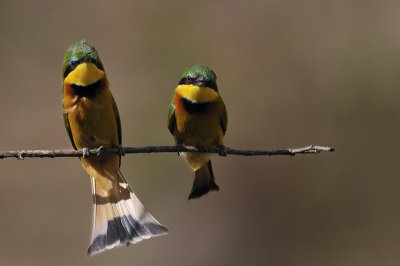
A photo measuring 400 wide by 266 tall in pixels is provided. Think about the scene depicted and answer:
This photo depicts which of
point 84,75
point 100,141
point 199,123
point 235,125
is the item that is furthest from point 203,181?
point 235,125

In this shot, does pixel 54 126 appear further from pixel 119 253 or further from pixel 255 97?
pixel 255 97

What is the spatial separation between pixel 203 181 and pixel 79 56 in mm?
1205

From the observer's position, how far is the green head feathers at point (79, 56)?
4113mm

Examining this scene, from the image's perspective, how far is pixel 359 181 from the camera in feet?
24.0

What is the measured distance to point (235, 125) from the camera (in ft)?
25.0

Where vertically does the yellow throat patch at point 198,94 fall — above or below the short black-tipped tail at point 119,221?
above

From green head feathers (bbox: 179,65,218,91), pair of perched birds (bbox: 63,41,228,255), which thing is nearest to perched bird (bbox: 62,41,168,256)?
pair of perched birds (bbox: 63,41,228,255)

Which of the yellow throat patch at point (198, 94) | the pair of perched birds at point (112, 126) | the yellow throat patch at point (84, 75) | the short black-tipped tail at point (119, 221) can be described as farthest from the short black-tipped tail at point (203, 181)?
the yellow throat patch at point (84, 75)

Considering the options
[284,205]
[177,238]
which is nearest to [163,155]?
[177,238]

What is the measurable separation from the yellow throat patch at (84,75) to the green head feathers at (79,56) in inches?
1.1

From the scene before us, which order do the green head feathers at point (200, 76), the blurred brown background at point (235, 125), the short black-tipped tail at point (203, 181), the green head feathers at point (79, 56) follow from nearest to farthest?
1. the green head feathers at point (79, 56)
2. the green head feathers at point (200, 76)
3. the short black-tipped tail at point (203, 181)
4. the blurred brown background at point (235, 125)

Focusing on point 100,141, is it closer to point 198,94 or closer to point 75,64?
point 75,64

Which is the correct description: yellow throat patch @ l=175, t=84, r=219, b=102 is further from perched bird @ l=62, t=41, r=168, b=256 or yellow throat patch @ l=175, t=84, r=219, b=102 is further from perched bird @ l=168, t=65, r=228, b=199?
perched bird @ l=62, t=41, r=168, b=256

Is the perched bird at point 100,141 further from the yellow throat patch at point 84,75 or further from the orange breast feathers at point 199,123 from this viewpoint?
the orange breast feathers at point 199,123
